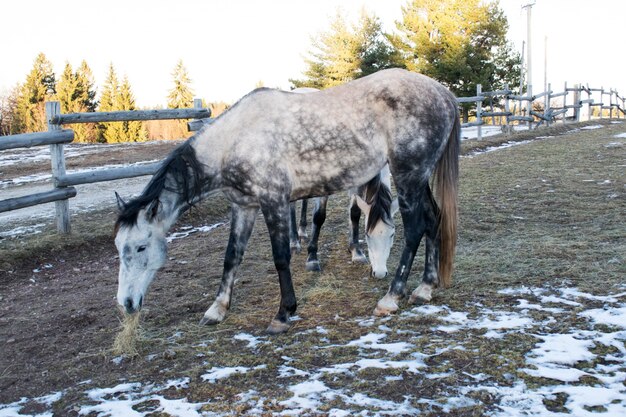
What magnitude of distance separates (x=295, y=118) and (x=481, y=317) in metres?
1.95

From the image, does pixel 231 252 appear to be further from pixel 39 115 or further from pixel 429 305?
pixel 39 115

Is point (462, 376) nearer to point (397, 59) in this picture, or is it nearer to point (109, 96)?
point (397, 59)

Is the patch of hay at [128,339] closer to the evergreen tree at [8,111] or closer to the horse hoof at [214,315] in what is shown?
the horse hoof at [214,315]

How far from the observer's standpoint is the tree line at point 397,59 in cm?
2948

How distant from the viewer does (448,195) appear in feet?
14.1

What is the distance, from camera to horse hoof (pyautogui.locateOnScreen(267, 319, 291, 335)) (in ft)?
12.3

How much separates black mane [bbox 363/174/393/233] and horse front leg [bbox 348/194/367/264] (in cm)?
66

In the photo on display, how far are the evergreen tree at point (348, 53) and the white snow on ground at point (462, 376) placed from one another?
1151 inches

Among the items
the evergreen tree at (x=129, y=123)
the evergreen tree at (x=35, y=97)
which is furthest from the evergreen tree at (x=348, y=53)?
the evergreen tree at (x=35, y=97)

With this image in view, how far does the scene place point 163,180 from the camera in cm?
386

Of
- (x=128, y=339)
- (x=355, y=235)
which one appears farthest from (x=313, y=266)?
(x=128, y=339)

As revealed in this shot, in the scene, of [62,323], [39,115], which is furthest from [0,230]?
[39,115]

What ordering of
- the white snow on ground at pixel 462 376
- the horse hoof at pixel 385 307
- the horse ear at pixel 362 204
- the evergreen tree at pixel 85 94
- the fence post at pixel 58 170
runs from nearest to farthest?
the white snow on ground at pixel 462 376
the horse hoof at pixel 385 307
the horse ear at pixel 362 204
the fence post at pixel 58 170
the evergreen tree at pixel 85 94

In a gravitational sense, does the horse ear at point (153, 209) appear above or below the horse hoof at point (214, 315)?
above
